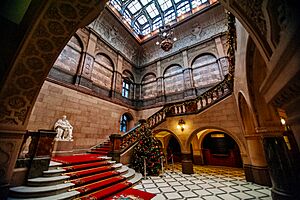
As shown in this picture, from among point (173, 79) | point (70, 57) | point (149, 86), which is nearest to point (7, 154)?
point (70, 57)

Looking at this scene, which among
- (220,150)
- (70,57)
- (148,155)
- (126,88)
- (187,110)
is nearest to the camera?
(148,155)

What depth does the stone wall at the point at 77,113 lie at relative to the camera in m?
6.27

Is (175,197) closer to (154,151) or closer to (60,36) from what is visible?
(154,151)

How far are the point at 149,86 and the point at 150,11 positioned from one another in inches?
332

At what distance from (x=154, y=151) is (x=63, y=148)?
4.50m

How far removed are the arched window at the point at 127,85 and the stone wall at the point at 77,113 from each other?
114 inches

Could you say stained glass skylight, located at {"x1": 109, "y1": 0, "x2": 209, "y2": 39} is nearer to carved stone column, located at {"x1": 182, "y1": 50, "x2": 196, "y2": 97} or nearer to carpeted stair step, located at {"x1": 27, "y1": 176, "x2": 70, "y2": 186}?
carved stone column, located at {"x1": 182, "y1": 50, "x2": 196, "y2": 97}

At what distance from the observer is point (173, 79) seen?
1242cm

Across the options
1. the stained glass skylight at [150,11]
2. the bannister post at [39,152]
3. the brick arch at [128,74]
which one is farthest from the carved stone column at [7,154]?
the stained glass skylight at [150,11]

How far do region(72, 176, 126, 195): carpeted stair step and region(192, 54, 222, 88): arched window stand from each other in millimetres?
9372

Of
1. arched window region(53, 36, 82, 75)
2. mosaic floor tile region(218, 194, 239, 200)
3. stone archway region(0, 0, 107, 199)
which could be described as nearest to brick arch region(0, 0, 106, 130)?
stone archway region(0, 0, 107, 199)

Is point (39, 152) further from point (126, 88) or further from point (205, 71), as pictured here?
point (205, 71)

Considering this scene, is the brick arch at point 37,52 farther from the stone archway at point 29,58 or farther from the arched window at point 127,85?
the arched window at point 127,85

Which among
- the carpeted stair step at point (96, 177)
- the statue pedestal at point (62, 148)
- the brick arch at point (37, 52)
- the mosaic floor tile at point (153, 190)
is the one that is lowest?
the mosaic floor tile at point (153, 190)
